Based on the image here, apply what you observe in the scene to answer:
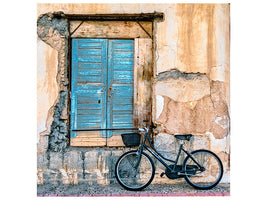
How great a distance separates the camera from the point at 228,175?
4.62 m

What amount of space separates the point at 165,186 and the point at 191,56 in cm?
230

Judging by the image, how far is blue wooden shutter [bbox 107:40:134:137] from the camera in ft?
15.7

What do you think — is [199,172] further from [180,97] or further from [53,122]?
[53,122]

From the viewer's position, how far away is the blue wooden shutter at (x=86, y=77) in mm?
4781

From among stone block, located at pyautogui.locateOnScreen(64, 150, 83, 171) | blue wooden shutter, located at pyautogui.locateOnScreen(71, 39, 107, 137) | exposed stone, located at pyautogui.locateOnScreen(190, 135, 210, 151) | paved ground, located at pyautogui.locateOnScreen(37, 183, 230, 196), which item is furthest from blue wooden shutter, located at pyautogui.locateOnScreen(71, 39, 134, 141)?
exposed stone, located at pyautogui.locateOnScreen(190, 135, 210, 151)

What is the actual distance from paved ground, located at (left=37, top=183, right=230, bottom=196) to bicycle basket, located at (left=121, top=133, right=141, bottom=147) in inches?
30.7

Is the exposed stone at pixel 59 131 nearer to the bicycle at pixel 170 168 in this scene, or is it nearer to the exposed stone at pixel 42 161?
the exposed stone at pixel 42 161

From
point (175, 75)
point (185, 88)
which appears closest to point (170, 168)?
point (185, 88)

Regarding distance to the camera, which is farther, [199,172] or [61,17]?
[61,17]

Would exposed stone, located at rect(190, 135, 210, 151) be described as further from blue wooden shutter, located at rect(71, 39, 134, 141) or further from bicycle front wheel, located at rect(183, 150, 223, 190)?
blue wooden shutter, located at rect(71, 39, 134, 141)

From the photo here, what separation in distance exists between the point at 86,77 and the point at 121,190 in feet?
6.78

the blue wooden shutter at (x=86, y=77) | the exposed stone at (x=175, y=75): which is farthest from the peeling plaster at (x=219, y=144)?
the blue wooden shutter at (x=86, y=77)

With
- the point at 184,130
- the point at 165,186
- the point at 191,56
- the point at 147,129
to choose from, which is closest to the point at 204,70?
the point at 191,56

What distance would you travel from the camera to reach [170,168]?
14.3 feet
